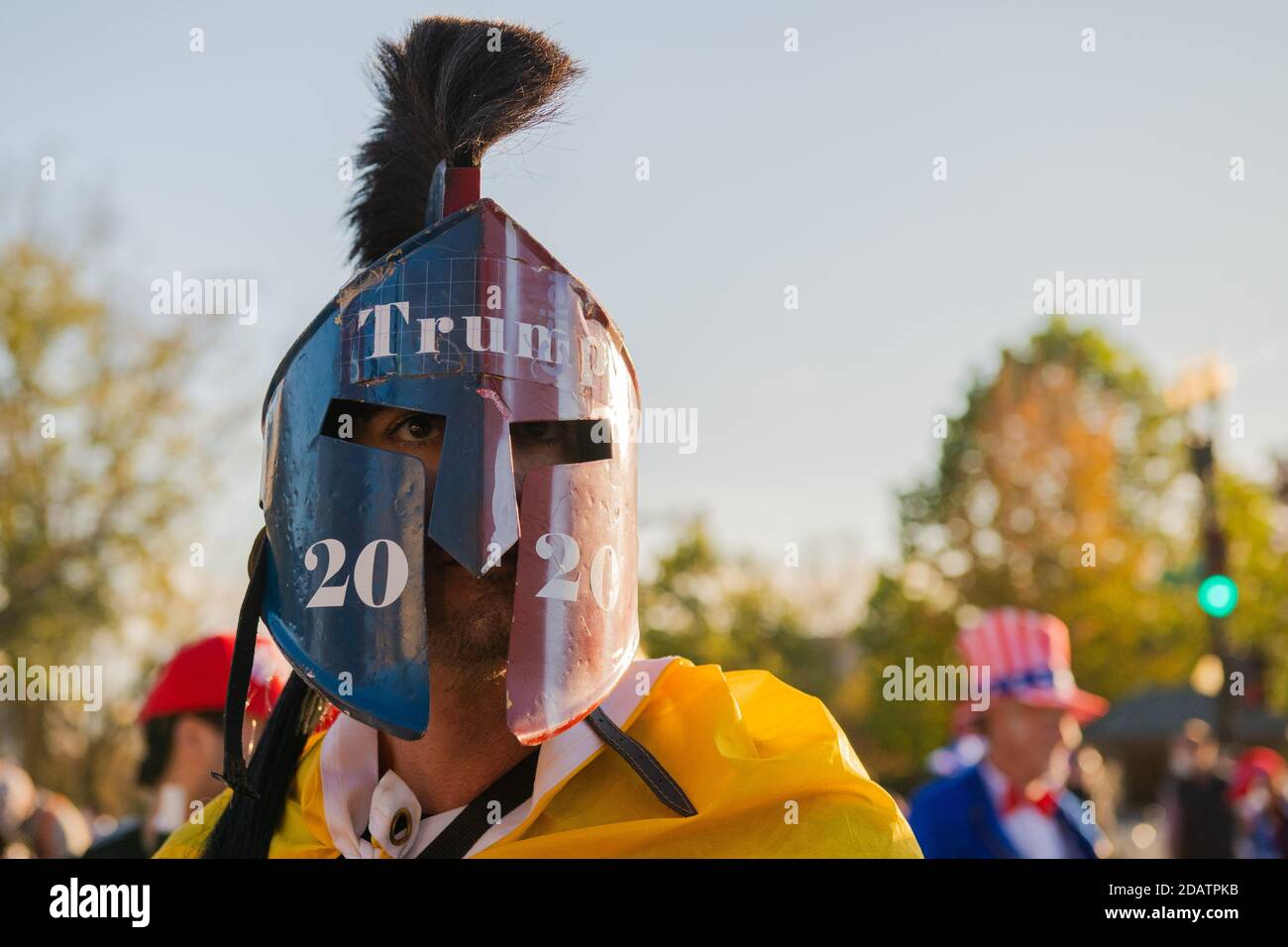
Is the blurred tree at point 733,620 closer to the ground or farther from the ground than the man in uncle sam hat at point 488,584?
closer to the ground

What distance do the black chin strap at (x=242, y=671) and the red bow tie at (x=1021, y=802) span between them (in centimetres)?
312

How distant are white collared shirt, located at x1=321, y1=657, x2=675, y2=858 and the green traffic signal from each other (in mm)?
8320

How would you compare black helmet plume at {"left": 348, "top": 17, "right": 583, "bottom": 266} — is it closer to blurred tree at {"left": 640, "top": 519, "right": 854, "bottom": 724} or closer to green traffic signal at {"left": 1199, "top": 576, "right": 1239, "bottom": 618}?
green traffic signal at {"left": 1199, "top": 576, "right": 1239, "bottom": 618}

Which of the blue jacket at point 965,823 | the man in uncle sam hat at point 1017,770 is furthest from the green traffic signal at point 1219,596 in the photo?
the blue jacket at point 965,823

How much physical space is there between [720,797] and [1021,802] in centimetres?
293

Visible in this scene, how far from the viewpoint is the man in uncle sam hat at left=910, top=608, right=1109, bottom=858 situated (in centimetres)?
445

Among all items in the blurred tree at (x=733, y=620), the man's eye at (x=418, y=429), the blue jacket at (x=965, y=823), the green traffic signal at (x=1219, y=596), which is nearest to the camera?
the man's eye at (x=418, y=429)

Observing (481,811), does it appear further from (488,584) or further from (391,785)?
(488,584)

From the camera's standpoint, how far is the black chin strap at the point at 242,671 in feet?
7.75

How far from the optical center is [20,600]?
18453 millimetres

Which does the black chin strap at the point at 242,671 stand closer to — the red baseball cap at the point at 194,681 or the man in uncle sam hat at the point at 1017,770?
the red baseball cap at the point at 194,681

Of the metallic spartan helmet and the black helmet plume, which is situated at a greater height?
the black helmet plume

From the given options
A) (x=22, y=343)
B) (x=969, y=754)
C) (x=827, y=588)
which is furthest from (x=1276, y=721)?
(x=22, y=343)

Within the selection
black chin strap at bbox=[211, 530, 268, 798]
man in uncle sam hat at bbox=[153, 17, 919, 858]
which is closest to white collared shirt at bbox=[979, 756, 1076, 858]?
man in uncle sam hat at bbox=[153, 17, 919, 858]
